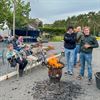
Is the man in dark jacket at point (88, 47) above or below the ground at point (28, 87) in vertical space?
above

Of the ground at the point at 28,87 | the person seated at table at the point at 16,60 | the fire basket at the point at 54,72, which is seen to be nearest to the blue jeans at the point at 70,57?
the ground at the point at 28,87

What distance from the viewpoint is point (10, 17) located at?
44.7 m

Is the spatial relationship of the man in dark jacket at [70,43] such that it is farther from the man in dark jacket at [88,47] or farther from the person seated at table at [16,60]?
the person seated at table at [16,60]

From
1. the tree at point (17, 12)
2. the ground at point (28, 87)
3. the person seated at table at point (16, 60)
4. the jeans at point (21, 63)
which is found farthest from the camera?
the tree at point (17, 12)

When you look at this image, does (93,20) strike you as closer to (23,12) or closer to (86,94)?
(23,12)

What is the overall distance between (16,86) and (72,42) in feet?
9.65

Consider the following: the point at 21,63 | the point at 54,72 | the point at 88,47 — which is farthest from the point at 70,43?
the point at 54,72

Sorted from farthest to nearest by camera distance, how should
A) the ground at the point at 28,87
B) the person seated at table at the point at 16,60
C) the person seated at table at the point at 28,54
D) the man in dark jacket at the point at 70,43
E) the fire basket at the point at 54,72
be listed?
the person seated at table at the point at 28,54 → the man in dark jacket at the point at 70,43 → the person seated at table at the point at 16,60 → the fire basket at the point at 54,72 → the ground at the point at 28,87

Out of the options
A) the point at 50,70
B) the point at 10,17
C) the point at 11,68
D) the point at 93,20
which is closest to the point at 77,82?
the point at 50,70

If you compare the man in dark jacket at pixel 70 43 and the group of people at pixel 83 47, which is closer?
the group of people at pixel 83 47

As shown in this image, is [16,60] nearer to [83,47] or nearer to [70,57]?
[70,57]

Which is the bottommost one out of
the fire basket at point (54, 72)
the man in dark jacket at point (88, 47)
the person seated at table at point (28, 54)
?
the fire basket at point (54, 72)

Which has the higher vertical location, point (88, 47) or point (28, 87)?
point (88, 47)

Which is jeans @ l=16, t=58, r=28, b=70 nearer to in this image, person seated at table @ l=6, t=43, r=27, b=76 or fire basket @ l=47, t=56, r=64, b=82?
person seated at table @ l=6, t=43, r=27, b=76
